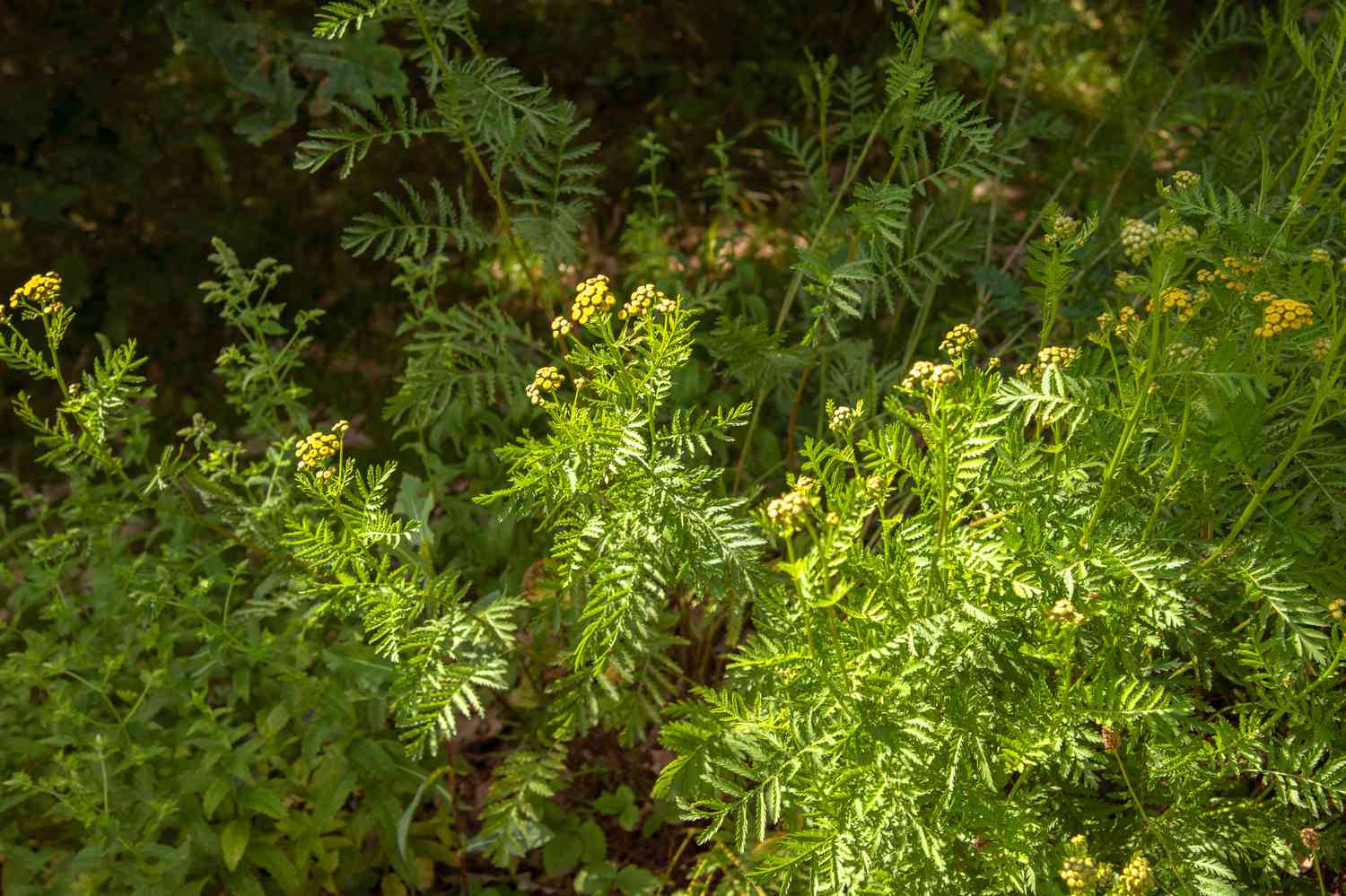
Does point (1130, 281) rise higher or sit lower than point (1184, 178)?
lower

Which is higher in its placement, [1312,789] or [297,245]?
[1312,789]

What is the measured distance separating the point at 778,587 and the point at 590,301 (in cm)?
53

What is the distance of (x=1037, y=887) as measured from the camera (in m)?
1.73

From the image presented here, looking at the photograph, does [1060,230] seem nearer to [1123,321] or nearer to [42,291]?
[1123,321]

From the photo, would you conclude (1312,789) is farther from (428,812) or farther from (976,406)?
(428,812)

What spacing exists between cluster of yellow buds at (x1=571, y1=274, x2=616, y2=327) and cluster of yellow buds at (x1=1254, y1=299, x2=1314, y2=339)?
918 millimetres

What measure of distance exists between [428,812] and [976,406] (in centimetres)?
166

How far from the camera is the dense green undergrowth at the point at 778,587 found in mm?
1692

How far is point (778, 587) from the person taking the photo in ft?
5.89

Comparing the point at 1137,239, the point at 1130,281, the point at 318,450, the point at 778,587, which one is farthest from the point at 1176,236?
the point at 318,450

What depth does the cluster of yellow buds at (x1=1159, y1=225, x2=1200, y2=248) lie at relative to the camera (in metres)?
1.51

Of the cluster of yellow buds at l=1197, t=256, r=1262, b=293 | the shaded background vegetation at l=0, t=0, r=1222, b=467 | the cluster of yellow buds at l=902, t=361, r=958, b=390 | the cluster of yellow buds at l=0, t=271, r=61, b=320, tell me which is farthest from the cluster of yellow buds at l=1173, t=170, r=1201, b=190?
the cluster of yellow buds at l=0, t=271, r=61, b=320

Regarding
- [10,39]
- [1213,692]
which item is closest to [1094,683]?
[1213,692]

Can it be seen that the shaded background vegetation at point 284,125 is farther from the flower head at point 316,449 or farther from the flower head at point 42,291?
the flower head at point 316,449
